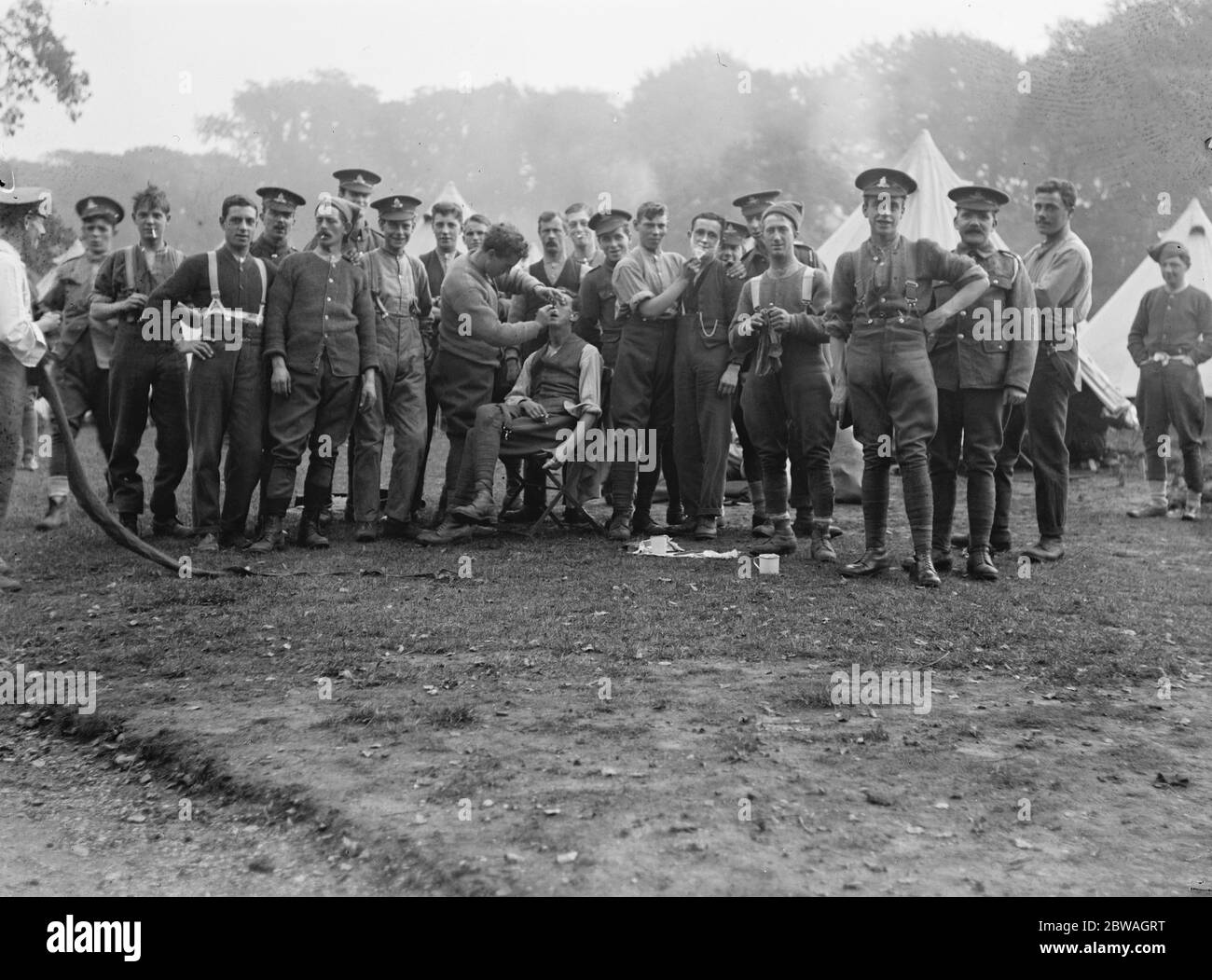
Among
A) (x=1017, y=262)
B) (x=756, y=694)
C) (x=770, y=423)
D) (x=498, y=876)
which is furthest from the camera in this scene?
(x=770, y=423)

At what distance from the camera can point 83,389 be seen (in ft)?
28.2

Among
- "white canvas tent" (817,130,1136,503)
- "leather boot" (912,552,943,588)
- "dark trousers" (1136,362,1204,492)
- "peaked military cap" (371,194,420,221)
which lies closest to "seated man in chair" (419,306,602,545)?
"peaked military cap" (371,194,420,221)

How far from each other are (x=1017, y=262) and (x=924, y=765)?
414 cm

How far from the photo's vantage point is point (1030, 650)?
214 inches

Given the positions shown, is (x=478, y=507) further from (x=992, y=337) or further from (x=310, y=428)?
(x=992, y=337)

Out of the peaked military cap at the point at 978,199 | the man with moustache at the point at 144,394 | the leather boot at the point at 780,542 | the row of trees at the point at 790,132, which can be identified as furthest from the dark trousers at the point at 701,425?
the row of trees at the point at 790,132

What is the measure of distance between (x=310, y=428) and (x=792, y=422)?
2.90 metres

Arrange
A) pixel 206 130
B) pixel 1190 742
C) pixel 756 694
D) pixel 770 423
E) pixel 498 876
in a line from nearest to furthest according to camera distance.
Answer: pixel 498 876, pixel 1190 742, pixel 756 694, pixel 770 423, pixel 206 130

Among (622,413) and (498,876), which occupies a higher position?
(622,413)

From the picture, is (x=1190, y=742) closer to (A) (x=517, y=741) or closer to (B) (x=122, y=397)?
(A) (x=517, y=741)

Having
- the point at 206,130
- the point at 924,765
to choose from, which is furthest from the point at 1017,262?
the point at 206,130

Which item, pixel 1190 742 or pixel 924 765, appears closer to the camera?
pixel 924 765

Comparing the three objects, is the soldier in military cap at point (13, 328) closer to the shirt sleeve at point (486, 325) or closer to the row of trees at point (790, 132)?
the shirt sleeve at point (486, 325)

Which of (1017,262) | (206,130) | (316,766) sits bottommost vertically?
(316,766)
